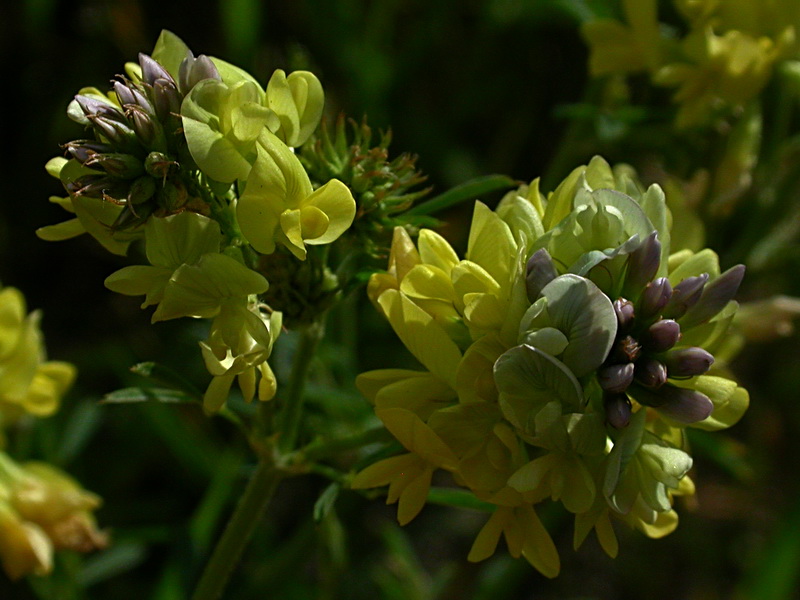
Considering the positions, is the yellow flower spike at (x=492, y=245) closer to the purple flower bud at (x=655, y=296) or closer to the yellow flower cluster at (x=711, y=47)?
the purple flower bud at (x=655, y=296)

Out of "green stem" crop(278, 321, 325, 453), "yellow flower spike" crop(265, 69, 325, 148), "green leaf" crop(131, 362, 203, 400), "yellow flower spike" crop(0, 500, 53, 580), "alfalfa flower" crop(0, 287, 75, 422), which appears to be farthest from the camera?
"yellow flower spike" crop(0, 500, 53, 580)

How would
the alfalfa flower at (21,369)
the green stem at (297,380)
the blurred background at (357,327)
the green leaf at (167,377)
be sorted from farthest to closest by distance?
the blurred background at (357,327), the alfalfa flower at (21,369), the green stem at (297,380), the green leaf at (167,377)

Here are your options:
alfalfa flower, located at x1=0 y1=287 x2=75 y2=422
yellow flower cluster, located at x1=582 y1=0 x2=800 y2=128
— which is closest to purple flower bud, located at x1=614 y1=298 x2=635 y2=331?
yellow flower cluster, located at x1=582 y1=0 x2=800 y2=128

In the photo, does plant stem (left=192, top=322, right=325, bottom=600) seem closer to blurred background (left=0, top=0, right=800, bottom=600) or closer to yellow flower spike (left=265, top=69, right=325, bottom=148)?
yellow flower spike (left=265, top=69, right=325, bottom=148)

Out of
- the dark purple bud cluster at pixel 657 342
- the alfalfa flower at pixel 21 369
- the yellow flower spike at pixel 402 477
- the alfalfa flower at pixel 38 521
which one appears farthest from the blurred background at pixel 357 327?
the dark purple bud cluster at pixel 657 342

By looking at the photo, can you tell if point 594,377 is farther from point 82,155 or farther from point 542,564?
point 82,155

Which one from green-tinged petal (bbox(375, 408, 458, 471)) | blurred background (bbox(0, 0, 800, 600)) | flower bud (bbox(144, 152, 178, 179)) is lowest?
blurred background (bbox(0, 0, 800, 600))

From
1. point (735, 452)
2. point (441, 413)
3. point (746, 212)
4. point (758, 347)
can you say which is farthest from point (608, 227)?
point (758, 347)

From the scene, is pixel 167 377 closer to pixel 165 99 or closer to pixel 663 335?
pixel 165 99
